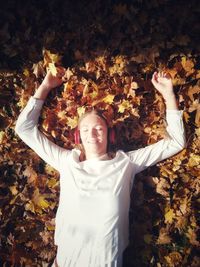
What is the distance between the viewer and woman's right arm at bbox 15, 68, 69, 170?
10.1 feet

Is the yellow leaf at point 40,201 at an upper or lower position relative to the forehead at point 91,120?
lower

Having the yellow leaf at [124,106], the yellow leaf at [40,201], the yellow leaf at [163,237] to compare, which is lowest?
the yellow leaf at [163,237]

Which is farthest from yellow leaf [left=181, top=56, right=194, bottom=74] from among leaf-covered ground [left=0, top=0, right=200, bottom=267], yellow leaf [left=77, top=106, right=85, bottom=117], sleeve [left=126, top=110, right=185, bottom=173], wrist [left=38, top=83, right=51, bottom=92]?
wrist [left=38, top=83, right=51, bottom=92]

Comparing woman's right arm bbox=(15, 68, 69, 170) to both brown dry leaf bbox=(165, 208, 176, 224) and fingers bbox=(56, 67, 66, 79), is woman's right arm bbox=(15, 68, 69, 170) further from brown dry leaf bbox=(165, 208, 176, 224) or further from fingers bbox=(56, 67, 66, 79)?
brown dry leaf bbox=(165, 208, 176, 224)

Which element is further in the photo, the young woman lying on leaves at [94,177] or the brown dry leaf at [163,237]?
the brown dry leaf at [163,237]

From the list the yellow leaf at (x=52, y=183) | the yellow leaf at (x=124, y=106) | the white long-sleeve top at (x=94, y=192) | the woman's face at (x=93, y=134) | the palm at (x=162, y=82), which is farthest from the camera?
the yellow leaf at (x=52, y=183)

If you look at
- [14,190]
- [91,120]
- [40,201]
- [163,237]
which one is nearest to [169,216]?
[163,237]

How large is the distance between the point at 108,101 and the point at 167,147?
2.63 ft

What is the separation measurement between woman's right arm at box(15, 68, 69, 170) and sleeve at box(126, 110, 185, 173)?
782 mm

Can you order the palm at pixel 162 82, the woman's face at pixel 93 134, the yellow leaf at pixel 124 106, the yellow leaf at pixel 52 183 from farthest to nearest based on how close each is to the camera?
the yellow leaf at pixel 52 183
the yellow leaf at pixel 124 106
the palm at pixel 162 82
the woman's face at pixel 93 134

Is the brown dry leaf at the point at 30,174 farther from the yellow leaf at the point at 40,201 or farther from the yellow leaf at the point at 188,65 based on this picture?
the yellow leaf at the point at 188,65

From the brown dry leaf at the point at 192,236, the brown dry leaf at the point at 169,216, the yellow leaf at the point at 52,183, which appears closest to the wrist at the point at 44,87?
the yellow leaf at the point at 52,183

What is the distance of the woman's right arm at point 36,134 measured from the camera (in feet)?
10.1

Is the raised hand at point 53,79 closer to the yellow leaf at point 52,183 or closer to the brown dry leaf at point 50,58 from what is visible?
the brown dry leaf at point 50,58
